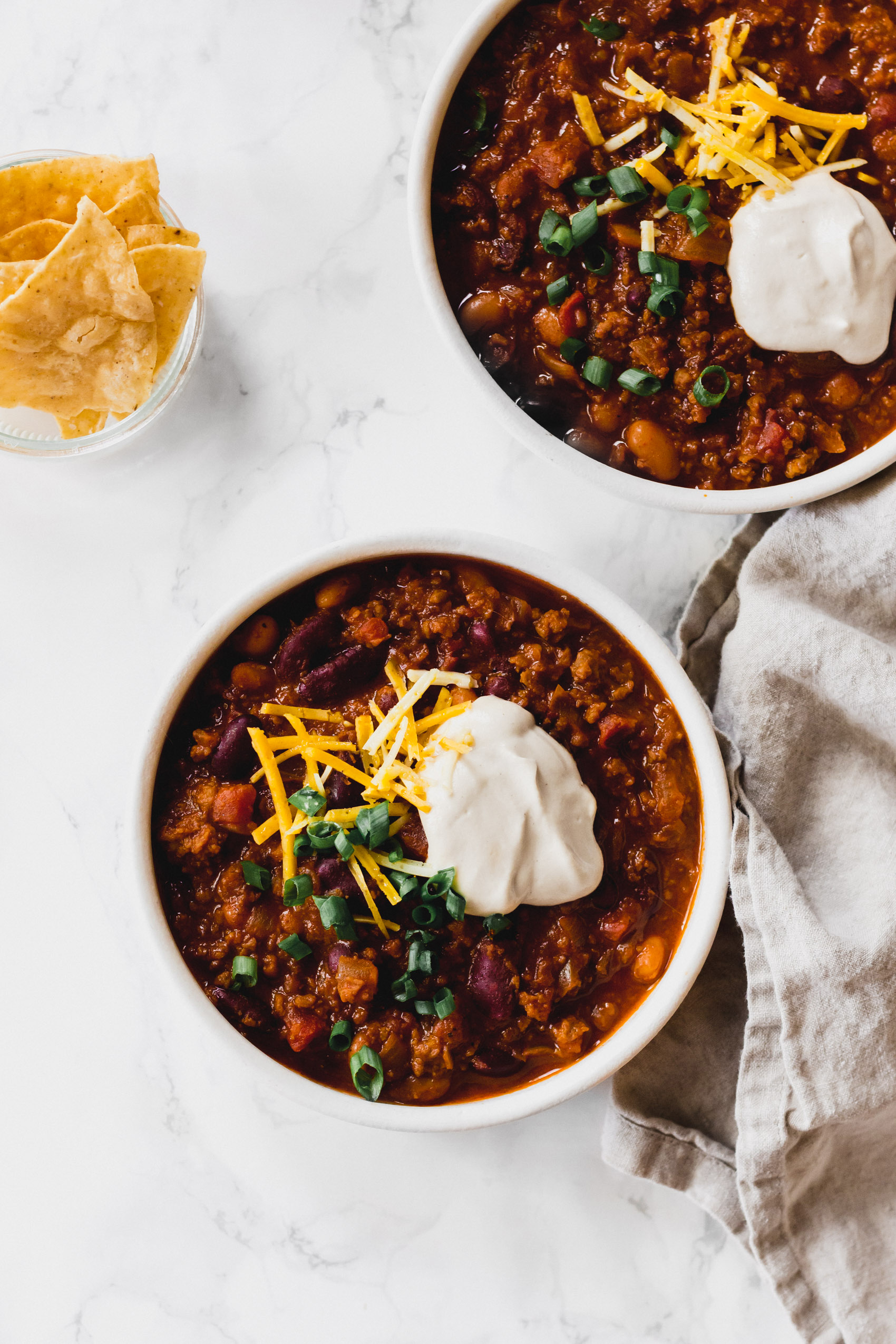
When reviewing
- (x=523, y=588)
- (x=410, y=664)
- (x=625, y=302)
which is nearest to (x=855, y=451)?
(x=625, y=302)

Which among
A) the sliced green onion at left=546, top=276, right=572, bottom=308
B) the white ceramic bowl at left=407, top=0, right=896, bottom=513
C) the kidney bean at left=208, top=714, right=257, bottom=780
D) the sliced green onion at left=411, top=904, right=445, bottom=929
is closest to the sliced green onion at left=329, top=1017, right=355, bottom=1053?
the sliced green onion at left=411, top=904, right=445, bottom=929

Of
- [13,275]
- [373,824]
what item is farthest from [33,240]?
[373,824]

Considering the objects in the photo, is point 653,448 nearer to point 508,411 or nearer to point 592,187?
point 508,411

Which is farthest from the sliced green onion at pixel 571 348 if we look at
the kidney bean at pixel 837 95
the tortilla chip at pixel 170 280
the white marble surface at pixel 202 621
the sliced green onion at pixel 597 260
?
the tortilla chip at pixel 170 280

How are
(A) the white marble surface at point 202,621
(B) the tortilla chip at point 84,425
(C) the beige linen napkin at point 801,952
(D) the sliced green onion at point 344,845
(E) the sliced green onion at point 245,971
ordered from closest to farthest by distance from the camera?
(D) the sliced green onion at point 344,845 → (E) the sliced green onion at point 245,971 → (C) the beige linen napkin at point 801,952 → (B) the tortilla chip at point 84,425 → (A) the white marble surface at point 202,621

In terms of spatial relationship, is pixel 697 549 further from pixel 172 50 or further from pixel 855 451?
pixel 172 50

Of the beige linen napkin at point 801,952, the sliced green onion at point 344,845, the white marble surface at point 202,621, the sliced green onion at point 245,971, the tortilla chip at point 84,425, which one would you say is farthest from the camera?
the white marble surface at point 202,621

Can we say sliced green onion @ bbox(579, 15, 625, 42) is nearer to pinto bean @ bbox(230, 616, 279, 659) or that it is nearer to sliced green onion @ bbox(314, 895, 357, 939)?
pinto bean @ bbox(230, 616, 279, 659)

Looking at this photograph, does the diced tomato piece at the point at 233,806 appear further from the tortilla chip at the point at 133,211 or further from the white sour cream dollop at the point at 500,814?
the tortilla chip at the point at 133,211
